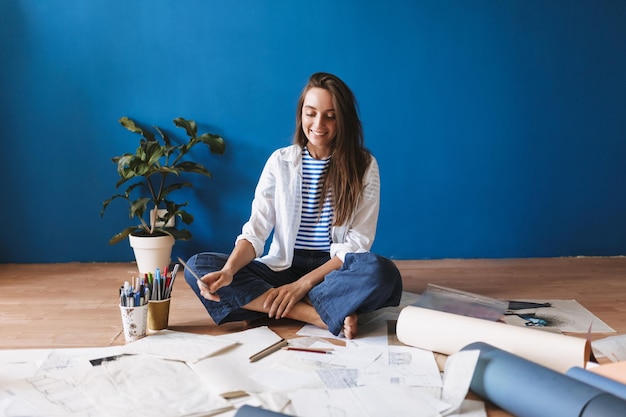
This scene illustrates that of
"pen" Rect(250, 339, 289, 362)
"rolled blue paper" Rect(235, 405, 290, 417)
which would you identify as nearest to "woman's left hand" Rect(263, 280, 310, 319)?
"pen" Rect(250, 339, 289, 362)

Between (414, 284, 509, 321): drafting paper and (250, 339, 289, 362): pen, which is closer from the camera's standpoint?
(250, 339, 289, 362): pen

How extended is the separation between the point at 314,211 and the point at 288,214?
0.10 meters

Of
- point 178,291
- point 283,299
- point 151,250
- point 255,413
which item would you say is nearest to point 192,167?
point 151,250

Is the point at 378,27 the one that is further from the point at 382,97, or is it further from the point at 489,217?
the point at 489,217

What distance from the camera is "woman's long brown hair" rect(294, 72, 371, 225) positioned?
1.96 meters

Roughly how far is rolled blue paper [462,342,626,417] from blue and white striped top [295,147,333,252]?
2.36 ft

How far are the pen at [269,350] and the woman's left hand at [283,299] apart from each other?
0.45 feet

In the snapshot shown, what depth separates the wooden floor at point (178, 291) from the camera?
1.88 meters

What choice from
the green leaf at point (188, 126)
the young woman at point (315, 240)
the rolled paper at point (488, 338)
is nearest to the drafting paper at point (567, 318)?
the rolled paper at point (488, 338)

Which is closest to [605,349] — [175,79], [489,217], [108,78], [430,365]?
[430,365]

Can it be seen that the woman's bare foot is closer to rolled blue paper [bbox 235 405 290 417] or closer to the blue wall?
rolled blue paper [bbox 235 405 290 417]

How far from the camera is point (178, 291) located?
7.83 ft

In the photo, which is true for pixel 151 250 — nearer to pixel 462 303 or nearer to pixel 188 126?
pixel 188 126

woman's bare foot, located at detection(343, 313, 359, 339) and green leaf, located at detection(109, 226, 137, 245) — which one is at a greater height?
green leaf, located at detection(109, 226, 137, 245)
